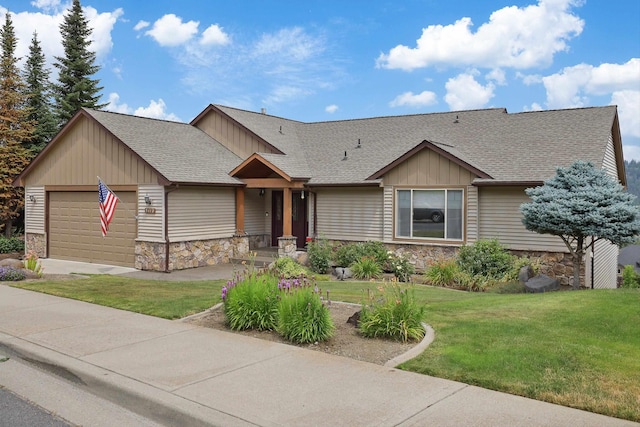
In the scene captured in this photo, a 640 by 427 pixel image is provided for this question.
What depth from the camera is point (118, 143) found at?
18.8 m

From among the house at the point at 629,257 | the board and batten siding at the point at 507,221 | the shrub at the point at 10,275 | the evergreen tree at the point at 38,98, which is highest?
the evergreen tree at the point at 38,98

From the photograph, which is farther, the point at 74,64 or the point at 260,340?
the point at 74,64

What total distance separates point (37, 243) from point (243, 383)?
751 inches

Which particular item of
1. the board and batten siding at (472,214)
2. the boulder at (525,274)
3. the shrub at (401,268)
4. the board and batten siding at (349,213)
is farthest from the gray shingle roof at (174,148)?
the boulder at (525,274)

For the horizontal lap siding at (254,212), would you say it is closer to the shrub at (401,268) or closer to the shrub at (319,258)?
the shrub at (319,258)

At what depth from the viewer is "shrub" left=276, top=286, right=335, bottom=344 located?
7.71m

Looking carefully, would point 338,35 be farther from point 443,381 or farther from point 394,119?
point 443,381

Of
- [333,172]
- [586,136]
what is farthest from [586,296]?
[333,172]

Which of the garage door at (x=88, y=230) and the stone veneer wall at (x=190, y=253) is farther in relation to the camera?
the garage door at (x=88, y=230)

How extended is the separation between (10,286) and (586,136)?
54.3 ft

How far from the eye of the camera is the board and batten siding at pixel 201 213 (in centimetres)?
1792

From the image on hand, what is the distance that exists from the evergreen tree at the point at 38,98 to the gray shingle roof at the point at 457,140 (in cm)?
1393

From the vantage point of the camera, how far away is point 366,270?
53.7 feet

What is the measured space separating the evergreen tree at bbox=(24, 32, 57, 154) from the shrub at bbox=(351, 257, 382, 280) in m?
21.0
